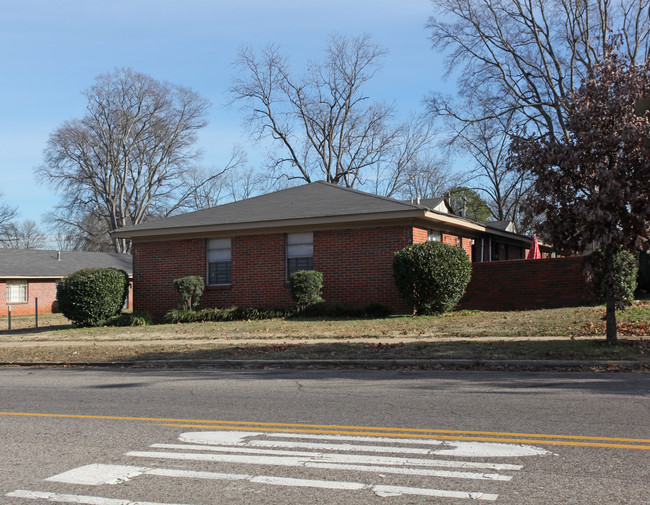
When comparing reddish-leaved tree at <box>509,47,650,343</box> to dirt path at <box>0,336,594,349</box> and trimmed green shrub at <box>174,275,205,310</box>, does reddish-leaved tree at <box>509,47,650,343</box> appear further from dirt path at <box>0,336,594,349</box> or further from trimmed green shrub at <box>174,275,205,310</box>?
trimmed green shrub at <box>174,275,205,310</box>

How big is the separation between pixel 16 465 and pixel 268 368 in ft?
22.3

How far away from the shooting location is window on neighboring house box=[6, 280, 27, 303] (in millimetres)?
39344

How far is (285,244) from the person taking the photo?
22.4 m

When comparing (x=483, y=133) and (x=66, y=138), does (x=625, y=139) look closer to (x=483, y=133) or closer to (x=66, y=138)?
(x=483, y=133)

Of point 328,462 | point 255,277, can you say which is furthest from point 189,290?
point 328,462

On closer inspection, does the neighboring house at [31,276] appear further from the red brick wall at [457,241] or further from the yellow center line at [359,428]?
the yellow center line at [359,428]

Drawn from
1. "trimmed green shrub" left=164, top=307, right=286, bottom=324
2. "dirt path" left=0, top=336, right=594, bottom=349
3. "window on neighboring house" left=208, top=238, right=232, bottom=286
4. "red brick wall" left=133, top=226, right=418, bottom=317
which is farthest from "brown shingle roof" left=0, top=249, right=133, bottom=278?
"dirt path" left=0, top=336, right=594, bottom=349

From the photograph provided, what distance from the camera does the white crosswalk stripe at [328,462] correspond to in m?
4.86

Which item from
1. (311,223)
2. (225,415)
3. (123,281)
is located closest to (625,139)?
(225,415)

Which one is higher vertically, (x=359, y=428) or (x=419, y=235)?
(x=419, y=235)

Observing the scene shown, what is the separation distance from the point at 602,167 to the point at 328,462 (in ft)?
28.5

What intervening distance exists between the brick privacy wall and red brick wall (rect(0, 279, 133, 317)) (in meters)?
28.4

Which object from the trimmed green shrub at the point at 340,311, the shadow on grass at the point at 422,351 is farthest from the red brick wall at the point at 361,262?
the shadow on grass at the point at 422,351

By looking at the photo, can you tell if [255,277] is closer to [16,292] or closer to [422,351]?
[422,351]
